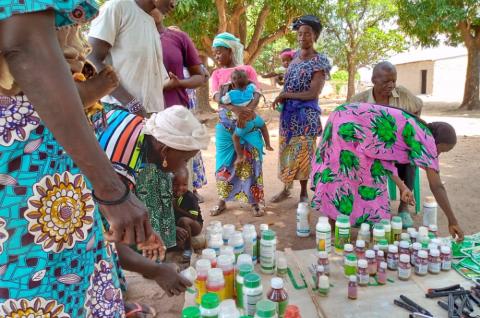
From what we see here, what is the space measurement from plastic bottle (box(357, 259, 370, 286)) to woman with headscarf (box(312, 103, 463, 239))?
60 centimetres

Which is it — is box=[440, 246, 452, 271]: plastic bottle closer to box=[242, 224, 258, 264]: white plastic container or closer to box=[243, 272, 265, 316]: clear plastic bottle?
box=[242, 224, 258, 264]: white plastic container

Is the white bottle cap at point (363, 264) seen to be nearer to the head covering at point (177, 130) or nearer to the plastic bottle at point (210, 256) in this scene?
the plastic bottle at point (210, 256)

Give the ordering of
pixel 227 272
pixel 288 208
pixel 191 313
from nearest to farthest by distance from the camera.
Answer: pixel 191 313
pixel 227 272
pixel 288 208

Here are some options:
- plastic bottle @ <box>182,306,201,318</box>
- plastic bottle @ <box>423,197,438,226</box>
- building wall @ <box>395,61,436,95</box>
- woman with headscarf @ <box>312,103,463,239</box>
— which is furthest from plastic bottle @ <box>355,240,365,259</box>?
building wall @ <box>395,61,436,95</box>

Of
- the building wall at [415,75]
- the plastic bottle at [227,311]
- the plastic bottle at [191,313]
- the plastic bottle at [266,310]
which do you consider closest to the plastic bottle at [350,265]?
the plastic bottle at [266,310]

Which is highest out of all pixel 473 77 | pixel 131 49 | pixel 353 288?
pixel 131 49

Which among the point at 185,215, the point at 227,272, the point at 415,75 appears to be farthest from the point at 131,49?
the point at 415,75

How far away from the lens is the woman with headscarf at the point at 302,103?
12.5 ft

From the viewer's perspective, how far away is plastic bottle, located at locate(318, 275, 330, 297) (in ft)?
7.57

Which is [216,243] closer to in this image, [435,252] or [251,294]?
[251,294]

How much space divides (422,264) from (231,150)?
198 cm

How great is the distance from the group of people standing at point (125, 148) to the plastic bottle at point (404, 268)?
1.36 ft

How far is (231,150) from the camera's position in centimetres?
390

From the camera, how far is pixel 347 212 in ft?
10.3
